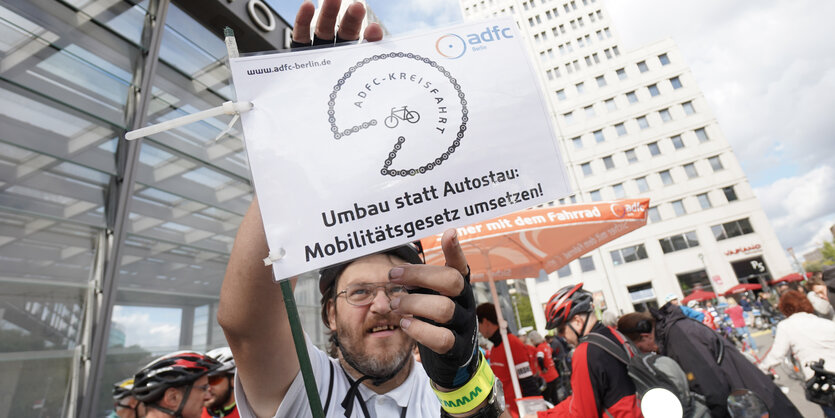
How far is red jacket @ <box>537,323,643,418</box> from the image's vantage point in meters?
2.62

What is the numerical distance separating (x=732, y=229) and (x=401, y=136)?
45.5 meters

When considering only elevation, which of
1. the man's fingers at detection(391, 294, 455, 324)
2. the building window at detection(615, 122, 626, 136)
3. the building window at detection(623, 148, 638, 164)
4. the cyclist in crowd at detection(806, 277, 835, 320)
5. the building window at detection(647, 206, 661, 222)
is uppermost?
the building window at detection(615, 122, 626, 136)

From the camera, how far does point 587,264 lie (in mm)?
39938

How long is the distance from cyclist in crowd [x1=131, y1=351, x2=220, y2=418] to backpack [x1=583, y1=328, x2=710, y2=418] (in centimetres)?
288

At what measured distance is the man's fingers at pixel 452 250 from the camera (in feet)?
3.60

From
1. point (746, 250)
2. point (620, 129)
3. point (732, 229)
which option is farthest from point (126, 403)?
point (620, 129)

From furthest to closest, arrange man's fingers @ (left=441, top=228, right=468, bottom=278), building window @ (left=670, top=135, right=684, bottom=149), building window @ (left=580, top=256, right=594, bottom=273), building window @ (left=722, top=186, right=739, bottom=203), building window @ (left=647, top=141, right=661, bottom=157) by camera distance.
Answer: building window @ (left=647, top=141, right=661, bottom=157), building window @ (left=580, top=256, right=594, bottom=273), building window @ (left=670, top=135, right=684, bottom=149), building window @ (left=722, top=186, right=739, bottom=203), man's fingers @ (left=441, top=228, right=468, bottom=278)

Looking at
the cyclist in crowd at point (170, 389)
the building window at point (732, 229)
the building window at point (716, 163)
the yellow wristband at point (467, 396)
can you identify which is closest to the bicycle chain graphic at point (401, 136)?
the yellow wristband at point (467, 396)

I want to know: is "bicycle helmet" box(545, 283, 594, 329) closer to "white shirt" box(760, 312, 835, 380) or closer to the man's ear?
the man's ear

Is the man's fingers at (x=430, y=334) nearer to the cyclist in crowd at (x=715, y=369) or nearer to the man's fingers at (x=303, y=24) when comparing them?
the man's fingers at (x=303, y=24)

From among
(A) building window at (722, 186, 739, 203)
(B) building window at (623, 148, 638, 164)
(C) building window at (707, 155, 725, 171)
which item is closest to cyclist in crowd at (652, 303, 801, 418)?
(B) building window at (623, 148, 638, 164)

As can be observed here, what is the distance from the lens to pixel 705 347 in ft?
12.8

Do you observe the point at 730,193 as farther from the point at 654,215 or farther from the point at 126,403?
the point at 126,403

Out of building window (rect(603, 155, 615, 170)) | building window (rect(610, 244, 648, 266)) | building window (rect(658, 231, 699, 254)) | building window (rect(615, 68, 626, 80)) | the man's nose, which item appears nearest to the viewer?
the man's nose
